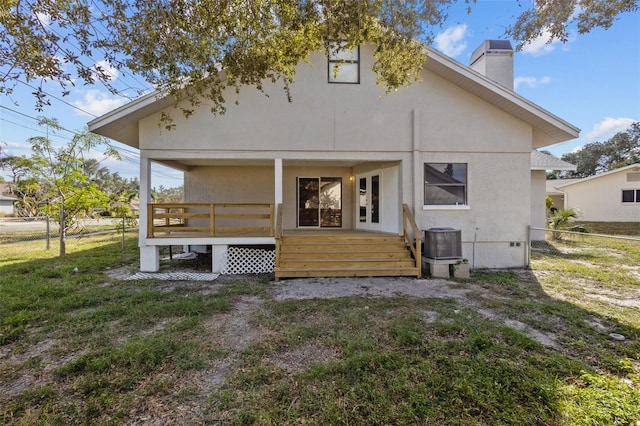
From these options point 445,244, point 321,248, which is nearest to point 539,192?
point 445,244

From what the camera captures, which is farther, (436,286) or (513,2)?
(436,286)

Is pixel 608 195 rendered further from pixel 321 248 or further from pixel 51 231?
pixel 51 231

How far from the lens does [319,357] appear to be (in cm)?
366

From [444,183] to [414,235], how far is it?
1.71 metres

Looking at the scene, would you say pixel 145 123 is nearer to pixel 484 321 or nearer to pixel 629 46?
pixel 484 321

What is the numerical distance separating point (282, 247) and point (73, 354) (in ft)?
15.8

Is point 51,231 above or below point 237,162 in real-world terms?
below

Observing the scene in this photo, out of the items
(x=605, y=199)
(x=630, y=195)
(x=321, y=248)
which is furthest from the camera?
(x=605, y=199)

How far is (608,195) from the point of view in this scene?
2309 centimetres

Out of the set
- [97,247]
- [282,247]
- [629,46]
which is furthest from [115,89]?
[629,46]

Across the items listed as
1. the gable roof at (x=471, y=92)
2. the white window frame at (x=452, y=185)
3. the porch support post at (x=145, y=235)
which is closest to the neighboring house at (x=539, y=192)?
the gable roof at (x=471, y=92)

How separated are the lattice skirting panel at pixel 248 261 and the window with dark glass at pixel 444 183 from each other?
4.57 metres

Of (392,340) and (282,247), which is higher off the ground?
(282,247)

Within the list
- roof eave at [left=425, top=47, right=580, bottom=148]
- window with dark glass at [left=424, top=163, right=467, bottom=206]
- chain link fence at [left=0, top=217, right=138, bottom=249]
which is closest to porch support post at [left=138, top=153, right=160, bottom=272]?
chain link fence at [left=0, top=217, right=138, bottom=249]
